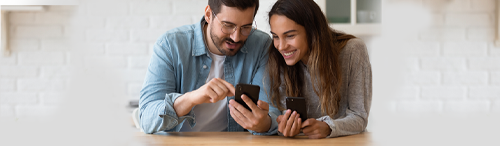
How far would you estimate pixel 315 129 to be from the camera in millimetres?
1193

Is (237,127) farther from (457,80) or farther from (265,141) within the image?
(457,80)

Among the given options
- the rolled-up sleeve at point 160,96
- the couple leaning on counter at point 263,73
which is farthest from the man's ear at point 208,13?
the rolled-up sleeve at point 160,96

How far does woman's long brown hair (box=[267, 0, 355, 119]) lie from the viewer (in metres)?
1.34

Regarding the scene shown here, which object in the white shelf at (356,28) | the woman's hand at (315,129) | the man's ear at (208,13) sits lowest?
the woman's hand at (315,129)

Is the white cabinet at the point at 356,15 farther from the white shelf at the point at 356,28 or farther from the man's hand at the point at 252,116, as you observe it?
the man's hand at the point at 252,116

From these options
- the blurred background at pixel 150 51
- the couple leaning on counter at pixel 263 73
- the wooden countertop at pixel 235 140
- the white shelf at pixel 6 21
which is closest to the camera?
the wooden countertop at pixel 235 140

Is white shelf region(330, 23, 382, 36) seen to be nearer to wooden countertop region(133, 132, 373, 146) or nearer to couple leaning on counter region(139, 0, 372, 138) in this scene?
couple leaning on counter region(139, 0, 372, 138)

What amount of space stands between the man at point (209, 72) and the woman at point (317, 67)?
0.34 feet

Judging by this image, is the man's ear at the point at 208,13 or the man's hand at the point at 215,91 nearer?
the man's hand at the point at 215,91

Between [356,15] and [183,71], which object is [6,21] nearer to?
[183,71]

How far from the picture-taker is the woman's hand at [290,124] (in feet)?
3.89

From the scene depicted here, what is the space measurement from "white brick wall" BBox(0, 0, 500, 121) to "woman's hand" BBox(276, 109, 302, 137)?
1.37 meters

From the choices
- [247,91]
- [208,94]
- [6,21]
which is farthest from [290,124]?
[6,21]

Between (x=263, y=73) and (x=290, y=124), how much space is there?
36 cm
